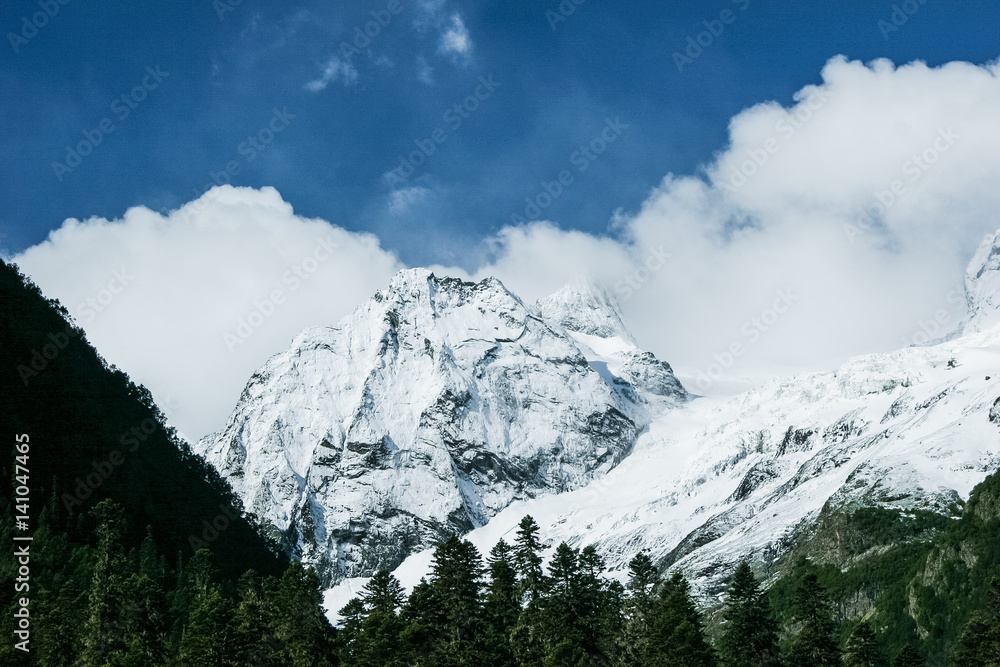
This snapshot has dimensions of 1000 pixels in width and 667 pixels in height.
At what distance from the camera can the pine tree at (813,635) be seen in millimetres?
77562

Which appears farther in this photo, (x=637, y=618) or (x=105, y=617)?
(x=105, y=617)

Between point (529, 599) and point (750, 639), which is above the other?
point (529, 599)

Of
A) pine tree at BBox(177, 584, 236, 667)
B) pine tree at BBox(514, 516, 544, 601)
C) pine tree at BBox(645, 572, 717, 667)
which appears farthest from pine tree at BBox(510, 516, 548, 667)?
pine tree at BBox(177, 584, 236, 667)

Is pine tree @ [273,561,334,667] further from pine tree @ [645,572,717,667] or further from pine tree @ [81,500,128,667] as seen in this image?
pine tree @ [645,572,717,667]

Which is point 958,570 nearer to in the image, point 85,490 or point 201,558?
point 201,558

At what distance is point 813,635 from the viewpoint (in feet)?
259

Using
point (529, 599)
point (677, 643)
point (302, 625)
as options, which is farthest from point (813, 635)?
point (302, 625)

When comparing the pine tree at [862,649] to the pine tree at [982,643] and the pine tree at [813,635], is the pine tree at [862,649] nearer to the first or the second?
the pine tree at [813,635]

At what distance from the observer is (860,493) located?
18000cm

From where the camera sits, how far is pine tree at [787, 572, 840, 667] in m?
77.6

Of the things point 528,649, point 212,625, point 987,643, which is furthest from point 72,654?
point 987,643

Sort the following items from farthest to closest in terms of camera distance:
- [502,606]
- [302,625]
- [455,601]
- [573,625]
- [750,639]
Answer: [302,625] → [502,606] → [455,601] → [573,625] → [750,639]

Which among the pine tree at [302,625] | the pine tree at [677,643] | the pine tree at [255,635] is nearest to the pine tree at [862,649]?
the pine tree at [677,643]

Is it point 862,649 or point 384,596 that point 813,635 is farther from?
point 384,596
